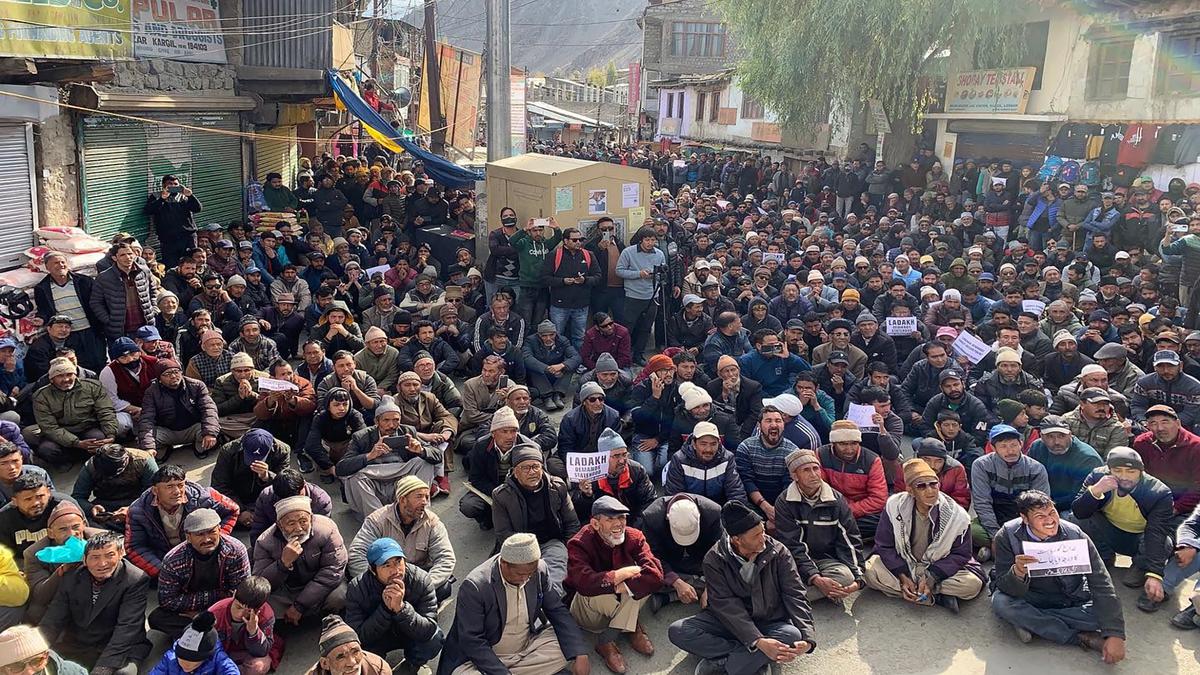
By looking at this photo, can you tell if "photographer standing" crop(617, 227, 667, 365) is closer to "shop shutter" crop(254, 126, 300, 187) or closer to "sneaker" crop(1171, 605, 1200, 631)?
"sneaker" crop(1171, 605, 1200, 631)

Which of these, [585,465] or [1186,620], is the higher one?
[585,465]

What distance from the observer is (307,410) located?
27.2 feet

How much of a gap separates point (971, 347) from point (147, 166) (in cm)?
1137

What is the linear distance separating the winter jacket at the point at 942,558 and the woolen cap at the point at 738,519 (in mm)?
1369

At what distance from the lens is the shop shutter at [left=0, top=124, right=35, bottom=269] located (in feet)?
33.9

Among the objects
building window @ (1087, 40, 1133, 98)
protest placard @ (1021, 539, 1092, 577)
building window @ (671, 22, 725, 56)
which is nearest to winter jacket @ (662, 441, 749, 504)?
protest placard @ (1021, 539, 1092, 577)

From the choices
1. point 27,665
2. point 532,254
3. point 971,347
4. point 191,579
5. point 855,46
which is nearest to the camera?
point 27,665

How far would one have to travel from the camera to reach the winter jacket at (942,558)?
243 inches

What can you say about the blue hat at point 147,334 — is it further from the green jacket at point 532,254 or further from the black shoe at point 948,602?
the black shoe at point 948,602

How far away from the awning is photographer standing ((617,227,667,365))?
6.79 metres

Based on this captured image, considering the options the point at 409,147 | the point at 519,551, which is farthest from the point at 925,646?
the point at 409,147

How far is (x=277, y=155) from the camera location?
735 inches

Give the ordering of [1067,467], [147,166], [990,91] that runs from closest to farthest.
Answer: [1067,467]
[147,166]
[990,91]

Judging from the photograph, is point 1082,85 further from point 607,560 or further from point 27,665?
point 27,665
